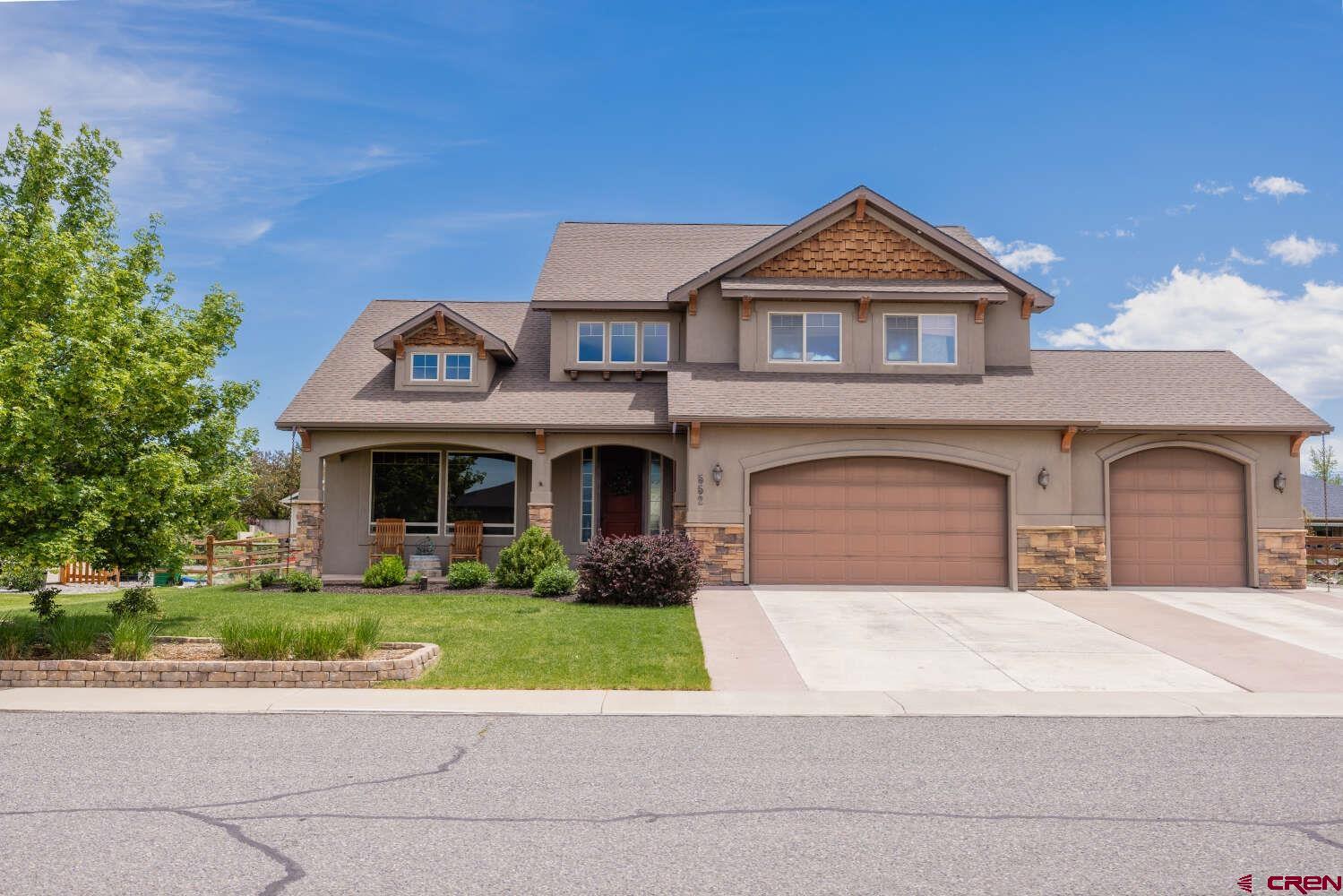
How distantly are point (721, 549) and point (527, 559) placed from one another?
3.81 m

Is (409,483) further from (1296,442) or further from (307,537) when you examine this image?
(1296,442)

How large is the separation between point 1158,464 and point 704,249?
12.0m

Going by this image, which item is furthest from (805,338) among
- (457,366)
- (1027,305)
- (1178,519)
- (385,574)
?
(385,574)

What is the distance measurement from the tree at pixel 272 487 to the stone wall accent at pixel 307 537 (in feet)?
59.3

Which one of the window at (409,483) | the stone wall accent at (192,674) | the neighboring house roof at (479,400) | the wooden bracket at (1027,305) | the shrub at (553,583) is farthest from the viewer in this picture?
the window at (409,483)

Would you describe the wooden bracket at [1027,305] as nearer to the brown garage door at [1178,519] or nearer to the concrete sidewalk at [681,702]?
the brown garage door at [1178,519]

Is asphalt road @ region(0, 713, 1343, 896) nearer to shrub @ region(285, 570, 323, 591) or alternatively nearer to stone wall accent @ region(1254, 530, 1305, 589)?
shrub @ region(285, 570, 323, 591)

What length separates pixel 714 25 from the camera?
14.5 meters

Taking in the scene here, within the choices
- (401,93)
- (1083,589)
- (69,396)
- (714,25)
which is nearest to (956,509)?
(1083,589)

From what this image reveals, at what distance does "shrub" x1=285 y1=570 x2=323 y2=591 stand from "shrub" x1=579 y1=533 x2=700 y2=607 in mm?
5920

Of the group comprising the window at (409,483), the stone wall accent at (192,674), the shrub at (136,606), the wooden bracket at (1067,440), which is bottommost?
the stone wall accent at (192,674)

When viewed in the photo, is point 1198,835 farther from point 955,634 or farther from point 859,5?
point 859,5

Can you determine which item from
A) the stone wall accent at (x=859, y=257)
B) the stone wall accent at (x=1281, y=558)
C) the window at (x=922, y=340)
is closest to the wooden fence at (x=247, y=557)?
the stone wall accent at (x=859, y=257)

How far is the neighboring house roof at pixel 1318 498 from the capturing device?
117 feet
